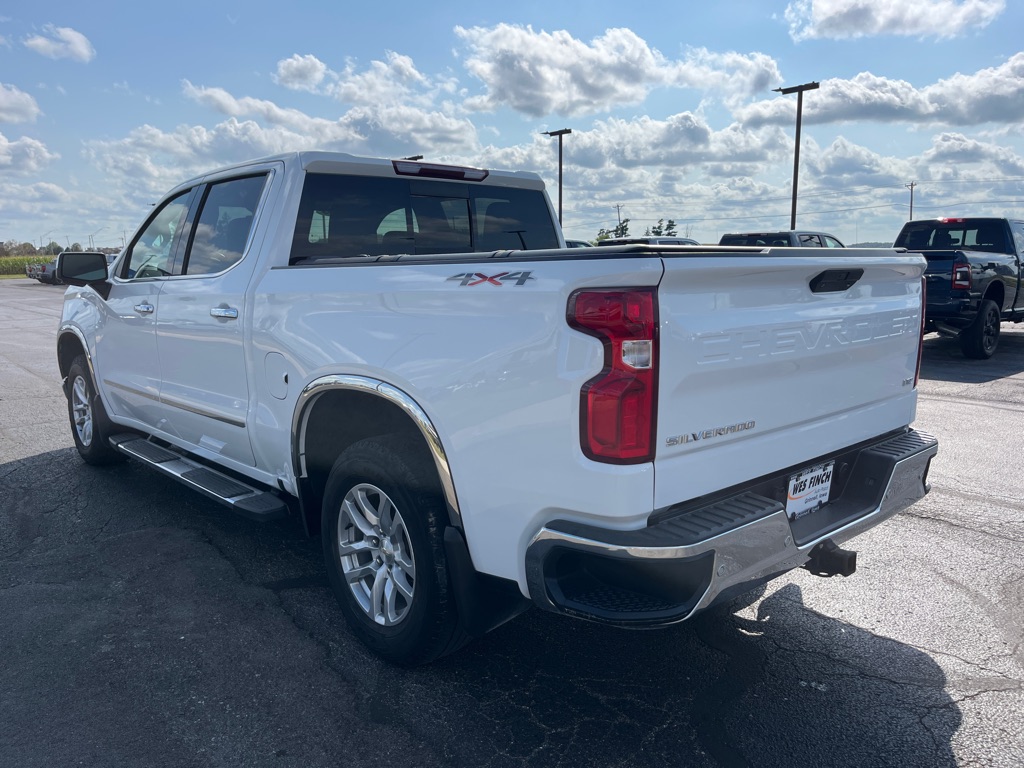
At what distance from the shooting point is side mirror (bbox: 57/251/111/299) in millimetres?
5438

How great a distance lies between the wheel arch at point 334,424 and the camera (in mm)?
3109

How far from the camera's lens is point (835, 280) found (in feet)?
9.75

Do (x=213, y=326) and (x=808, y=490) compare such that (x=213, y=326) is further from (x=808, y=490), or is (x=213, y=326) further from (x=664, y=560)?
(x=808, y=490)

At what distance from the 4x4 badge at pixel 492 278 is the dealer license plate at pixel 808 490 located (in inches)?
50.0

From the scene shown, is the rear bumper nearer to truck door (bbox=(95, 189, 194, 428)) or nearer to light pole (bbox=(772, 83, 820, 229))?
truck door (bbox=(95, 189, 194, 428))

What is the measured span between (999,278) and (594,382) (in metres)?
12.0

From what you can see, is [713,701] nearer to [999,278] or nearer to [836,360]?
[836,360]

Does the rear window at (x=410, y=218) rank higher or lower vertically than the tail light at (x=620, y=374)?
higher

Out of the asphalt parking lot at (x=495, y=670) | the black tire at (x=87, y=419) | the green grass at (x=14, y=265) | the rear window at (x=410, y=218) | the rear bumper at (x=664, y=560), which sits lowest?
the green grass at (x=14, y=265)

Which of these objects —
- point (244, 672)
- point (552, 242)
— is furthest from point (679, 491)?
point (552, 242)

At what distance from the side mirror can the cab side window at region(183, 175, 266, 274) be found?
1.28 m

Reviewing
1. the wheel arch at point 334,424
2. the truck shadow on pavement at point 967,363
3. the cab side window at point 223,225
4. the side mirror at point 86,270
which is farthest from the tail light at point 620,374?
the truck shadow on pavement at point 967,363

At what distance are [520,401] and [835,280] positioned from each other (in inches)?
52.2

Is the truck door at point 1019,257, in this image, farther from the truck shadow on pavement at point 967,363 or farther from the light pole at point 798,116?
the light pole at point 798,116
